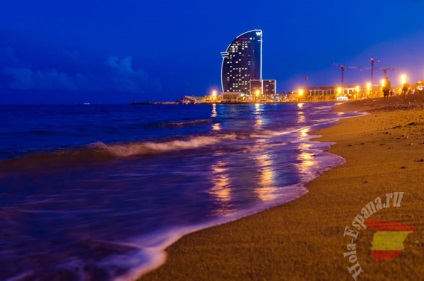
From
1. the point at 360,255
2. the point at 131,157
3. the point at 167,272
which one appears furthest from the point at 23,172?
the point at 360,255

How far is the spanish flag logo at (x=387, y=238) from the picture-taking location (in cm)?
277

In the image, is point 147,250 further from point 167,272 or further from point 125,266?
point 167,272

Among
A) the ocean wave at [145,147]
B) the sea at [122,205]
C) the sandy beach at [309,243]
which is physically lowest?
the ocean wave at [145,147]

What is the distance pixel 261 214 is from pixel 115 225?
1.65m

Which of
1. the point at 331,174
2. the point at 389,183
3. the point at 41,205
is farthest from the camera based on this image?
the point at 331,174

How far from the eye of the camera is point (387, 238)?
3.04 metres

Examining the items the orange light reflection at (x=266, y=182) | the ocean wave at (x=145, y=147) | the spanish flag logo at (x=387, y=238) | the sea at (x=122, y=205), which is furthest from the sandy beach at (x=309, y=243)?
the ocean wave at (x=145, y=147)

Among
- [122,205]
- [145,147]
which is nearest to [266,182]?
[122,205]

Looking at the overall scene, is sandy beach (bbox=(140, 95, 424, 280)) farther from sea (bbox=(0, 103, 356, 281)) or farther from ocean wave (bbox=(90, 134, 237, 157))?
ocean wave (bbox=(90, 134, 237, 157))

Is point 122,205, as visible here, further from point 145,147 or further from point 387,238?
point 145,147

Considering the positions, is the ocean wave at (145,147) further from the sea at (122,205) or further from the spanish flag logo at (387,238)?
the spanish flag logo at (387,238)

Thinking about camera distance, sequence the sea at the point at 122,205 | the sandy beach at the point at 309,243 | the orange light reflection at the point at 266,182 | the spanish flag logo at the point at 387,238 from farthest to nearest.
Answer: the orange light reflection at the point at 266,182
the sea at the point at 122,205
the spanish flag logo at the point at 387,238
the sandy beach at the point at 309,243

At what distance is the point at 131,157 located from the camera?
459 inches

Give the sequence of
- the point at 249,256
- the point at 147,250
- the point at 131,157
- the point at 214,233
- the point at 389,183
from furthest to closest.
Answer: the point at 131,157
the point at 389,183
the point at 214,233
the point at 147,250
the point at 249,256
